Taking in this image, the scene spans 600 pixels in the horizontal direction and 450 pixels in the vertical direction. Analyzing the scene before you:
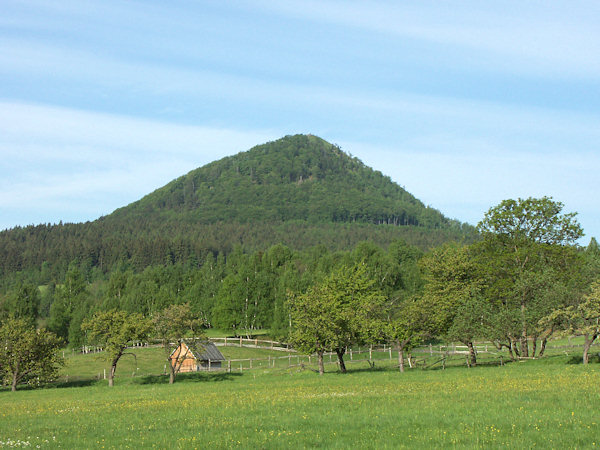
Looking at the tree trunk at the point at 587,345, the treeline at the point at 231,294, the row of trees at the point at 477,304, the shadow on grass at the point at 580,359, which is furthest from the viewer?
the treeline at the point at 231,294

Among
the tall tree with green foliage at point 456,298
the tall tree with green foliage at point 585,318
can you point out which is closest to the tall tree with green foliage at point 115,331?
the tall tree with green foliage at point 456,298

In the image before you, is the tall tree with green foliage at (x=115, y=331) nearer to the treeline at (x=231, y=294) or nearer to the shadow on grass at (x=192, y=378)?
the shadow on grass at (x=192, y=378)

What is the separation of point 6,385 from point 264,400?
154 feet

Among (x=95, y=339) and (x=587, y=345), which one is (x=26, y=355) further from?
(x=587, y=345)

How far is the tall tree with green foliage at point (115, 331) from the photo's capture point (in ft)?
206

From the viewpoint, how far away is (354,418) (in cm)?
2491

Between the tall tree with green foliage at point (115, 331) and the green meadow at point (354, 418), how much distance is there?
2357cm

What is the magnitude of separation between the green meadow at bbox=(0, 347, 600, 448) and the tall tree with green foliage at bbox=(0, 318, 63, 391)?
81.4 ft

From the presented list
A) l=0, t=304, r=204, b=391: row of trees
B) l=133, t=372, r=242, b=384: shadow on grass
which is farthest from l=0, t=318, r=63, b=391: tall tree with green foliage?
l=133, t=372, r=242, b=384: shadow on grass

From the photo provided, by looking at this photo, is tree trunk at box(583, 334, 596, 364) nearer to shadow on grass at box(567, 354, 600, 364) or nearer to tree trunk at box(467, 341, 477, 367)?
shadow on grass at box(567, 354, 600, 364)

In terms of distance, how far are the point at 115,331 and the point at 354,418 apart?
45.7m

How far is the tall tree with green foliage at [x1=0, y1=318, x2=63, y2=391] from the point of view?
6131 cm

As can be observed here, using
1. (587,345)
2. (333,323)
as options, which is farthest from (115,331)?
(587,345)

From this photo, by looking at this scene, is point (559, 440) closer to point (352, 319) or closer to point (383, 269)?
point (352, 319)
